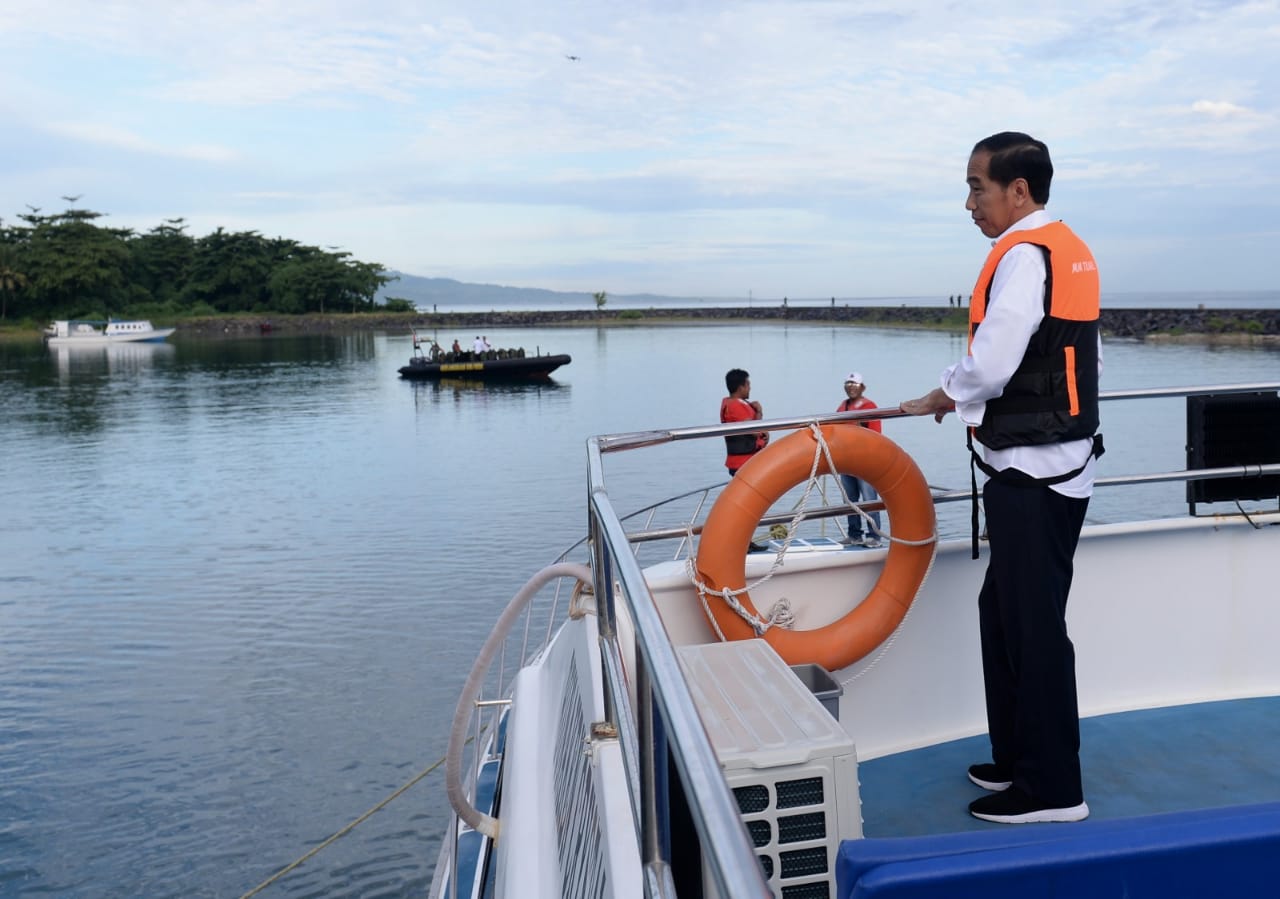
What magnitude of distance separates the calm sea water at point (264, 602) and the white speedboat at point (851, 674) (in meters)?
3.23

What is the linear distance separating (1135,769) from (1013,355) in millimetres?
1436

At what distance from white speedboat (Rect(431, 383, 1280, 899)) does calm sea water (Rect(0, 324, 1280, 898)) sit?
3226mm

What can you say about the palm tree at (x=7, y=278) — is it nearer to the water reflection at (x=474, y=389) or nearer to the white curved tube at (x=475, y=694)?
the water reflection at (x=474, y=389)

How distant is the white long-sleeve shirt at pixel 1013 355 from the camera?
241 centimetres

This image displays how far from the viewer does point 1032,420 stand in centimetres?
251

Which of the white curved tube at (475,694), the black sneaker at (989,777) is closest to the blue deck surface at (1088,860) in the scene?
the white curved tube at (475,694)

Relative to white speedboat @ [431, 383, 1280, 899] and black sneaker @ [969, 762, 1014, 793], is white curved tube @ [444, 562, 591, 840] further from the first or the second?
black sneaker @ [969, 762, 1014, 793]

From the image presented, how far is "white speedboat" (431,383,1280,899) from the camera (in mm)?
2074

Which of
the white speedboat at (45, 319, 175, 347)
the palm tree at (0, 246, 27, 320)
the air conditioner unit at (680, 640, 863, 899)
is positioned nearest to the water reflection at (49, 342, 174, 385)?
the white speedboat at (45, 319, 175, 347)

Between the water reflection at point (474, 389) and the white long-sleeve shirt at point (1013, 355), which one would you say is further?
the water reflection at point (474, 389)

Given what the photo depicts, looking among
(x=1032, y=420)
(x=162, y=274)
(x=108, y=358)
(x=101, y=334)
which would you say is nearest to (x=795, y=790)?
(x=1032, y=420)

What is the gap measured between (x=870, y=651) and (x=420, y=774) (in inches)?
173

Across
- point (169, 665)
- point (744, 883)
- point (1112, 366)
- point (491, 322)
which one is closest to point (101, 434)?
point (169, 665)

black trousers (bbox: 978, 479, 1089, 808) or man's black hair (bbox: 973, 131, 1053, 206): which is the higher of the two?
man's black hair (bbox: 973, 131, 1053, 206)
